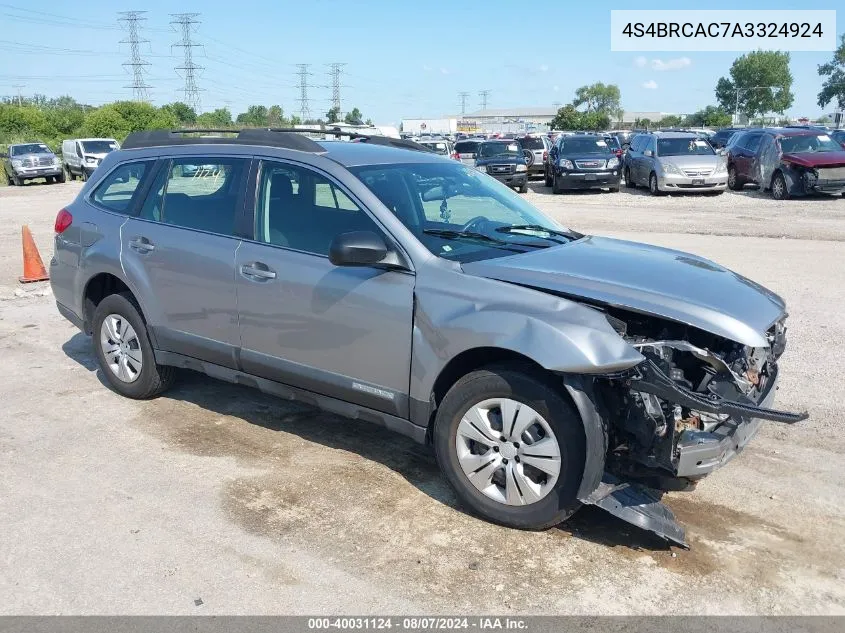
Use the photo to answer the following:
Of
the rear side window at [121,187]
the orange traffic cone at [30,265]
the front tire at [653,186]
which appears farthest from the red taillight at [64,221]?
the front tire at [653,186]

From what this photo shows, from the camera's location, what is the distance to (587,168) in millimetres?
23734

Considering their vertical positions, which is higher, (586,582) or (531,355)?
(531,355)

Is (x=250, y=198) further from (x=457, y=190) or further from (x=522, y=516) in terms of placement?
(x=522, y=516)

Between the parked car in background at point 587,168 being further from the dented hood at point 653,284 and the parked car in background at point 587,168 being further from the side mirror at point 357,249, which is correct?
the side mirror at point 357,249

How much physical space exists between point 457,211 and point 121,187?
108 inches

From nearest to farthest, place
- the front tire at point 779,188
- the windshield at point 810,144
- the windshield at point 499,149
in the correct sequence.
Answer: the windshield at point 810,144, the front tire at point 779,188, the windshield at point 499,149

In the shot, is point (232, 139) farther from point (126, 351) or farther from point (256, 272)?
point (126, 351)

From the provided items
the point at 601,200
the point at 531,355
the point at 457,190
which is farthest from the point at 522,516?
the point at 601,200

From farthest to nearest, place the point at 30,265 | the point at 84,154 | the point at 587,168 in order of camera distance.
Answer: the point at 84,154, the point at 587,168, the point at 30,265

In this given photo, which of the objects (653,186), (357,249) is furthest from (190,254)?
(653,186)

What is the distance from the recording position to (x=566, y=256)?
4465 millimetres

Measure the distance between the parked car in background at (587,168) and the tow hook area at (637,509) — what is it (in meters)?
20.9

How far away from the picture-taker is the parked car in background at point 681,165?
71.7ft

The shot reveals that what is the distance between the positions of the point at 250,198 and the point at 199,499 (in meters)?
1.88
